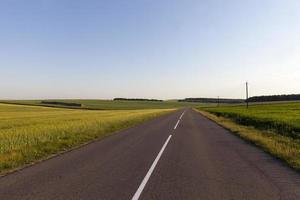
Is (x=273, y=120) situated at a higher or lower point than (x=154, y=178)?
higher

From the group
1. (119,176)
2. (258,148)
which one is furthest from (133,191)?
(258,148)

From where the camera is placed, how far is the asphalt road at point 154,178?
23.7ft

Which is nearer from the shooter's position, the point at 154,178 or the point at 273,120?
the point at 154,178

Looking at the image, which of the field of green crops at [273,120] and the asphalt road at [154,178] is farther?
the field of green crops at [273,120]

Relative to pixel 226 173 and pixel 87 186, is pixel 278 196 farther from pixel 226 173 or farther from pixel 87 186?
pixel 87 186

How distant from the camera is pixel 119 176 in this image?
910cm

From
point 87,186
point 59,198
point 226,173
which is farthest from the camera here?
point 226,173

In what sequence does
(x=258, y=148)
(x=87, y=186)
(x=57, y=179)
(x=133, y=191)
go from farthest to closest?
1. (x=258, y=148)
2. (x=57, y=179)
3. (x=87, y=186)
4. (x=133, y=191)

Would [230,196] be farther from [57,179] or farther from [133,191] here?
[57,179]

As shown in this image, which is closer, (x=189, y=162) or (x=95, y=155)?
(x=189, y=162)

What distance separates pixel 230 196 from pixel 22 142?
11.5 metres

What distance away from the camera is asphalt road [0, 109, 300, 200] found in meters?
7.23

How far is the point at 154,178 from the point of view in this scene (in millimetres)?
8820

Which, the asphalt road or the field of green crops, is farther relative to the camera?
the field of green crops
